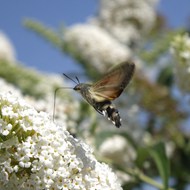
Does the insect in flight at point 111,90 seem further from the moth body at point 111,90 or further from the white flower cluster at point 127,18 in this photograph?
the white flower cluster at point 127,18

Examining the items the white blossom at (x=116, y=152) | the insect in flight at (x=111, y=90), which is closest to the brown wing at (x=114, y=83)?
the insect in flight at (x=111, y=90)

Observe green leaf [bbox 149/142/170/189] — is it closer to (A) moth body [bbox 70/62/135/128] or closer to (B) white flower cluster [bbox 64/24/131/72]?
(A) moth body [bbox 70/62/135/128]

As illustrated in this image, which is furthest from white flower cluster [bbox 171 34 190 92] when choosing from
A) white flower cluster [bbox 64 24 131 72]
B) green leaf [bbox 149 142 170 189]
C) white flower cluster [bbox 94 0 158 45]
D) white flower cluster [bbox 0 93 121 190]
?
white flower cluster [bbox 94 0 158 45]

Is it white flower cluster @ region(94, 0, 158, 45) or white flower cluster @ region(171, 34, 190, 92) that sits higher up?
white flower cluster @ region(94, 0, 158, 45)

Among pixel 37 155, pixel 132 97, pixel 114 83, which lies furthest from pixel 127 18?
pixel 37 155

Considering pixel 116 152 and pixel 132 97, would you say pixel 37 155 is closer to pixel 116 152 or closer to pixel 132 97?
pixel 116 152

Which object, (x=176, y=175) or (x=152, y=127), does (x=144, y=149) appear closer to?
(x=176, y=175)

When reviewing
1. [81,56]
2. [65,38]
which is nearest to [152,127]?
[81,56]
